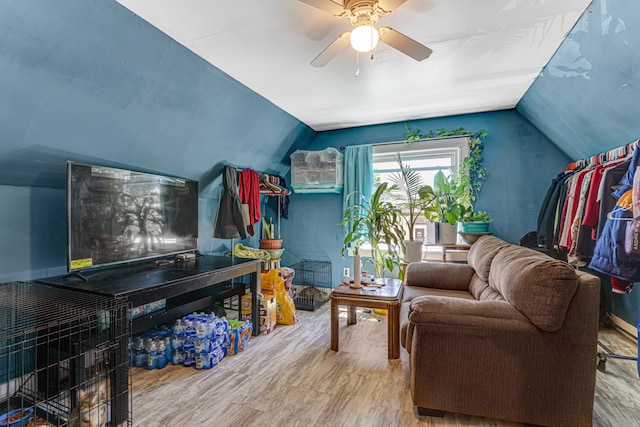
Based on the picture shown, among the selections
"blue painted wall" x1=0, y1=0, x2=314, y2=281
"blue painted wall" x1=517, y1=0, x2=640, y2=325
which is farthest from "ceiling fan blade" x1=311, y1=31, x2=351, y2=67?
"blue painted wall" x1=517, y1=0, x2=640, y2=325

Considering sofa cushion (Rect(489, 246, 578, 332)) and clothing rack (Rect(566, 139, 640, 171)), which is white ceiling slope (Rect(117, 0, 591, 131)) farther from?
sofa cushion (Rect(489, 246, 578, 332))

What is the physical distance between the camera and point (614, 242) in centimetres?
199

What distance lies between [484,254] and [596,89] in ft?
4.68

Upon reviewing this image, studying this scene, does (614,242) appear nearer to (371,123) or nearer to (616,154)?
(616,154)

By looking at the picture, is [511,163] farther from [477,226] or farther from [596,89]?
[596,89]

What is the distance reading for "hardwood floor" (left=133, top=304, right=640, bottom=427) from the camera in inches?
66.9

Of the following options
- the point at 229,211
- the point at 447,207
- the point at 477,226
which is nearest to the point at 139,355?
the point at 229,211

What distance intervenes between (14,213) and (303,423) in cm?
222

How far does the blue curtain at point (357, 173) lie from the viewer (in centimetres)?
406

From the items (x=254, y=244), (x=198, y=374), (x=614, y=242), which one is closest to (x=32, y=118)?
(x=198, y=374)

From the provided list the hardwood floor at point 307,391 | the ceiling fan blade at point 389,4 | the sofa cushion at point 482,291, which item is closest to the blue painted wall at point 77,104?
the hardwood floor at point 307,391

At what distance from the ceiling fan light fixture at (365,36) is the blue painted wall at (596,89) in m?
1.29

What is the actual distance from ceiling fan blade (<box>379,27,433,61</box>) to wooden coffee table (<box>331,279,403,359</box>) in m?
1.74

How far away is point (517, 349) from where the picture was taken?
156 cm
